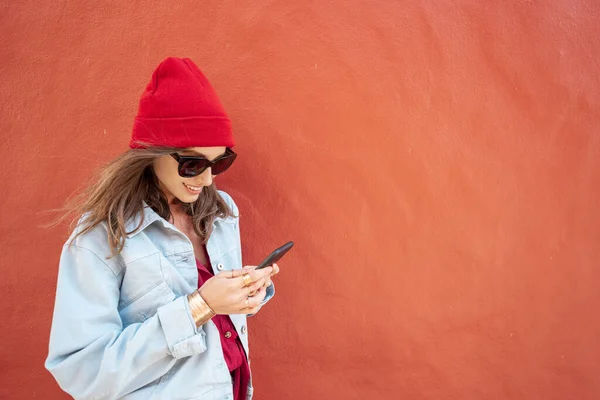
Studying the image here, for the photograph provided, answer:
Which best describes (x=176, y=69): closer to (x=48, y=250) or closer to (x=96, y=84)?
(x=96, y=84)

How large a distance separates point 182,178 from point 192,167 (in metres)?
0.07

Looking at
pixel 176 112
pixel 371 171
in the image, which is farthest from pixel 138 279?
pixel 371 171

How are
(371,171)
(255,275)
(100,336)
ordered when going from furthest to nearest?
(371,171) < (255,275) < (100,336)

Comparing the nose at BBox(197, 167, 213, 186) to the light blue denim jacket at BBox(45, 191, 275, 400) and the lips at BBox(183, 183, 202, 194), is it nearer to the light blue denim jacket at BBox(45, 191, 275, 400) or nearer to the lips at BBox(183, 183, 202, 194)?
the lips at BBox(183, 183, 202, 194)

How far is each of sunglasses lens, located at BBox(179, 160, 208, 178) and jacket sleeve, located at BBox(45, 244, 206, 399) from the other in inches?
14.4

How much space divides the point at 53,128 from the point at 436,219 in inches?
65.6

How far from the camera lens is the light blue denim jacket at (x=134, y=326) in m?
1.70

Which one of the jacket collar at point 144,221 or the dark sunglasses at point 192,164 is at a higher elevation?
the dark sunglasses at point 192,164

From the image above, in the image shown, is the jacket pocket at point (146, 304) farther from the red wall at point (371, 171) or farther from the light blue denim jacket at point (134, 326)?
the red wall at point (371, 171)

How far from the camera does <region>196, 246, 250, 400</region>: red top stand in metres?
1.97

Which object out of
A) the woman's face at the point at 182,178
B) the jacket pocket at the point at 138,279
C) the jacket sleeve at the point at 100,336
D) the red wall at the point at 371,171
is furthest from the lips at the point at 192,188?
the red wall at the point at 371,171

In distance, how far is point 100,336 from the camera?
1.70m

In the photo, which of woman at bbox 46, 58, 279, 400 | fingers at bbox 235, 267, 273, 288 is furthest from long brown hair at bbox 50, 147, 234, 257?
fingers at bbox 235, 267, 273, 288

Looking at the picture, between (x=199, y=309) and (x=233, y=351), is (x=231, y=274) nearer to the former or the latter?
(x=199, y=309)
